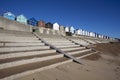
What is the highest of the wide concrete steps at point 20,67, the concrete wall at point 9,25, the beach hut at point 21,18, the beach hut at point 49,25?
the beach hut at point 21,18

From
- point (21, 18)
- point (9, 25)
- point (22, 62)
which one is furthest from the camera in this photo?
point (21, 18)

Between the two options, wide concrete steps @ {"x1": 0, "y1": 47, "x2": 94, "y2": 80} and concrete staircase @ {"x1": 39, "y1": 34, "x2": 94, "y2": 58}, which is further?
concrete staircase @ {"x1": 39, "y1": 34, "x2": 94, "y2": 58}

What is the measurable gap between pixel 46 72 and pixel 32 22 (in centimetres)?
Answer: 1536

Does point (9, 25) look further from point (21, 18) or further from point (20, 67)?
point (20, 67)

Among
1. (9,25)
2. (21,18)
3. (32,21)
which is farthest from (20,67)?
(32,21)

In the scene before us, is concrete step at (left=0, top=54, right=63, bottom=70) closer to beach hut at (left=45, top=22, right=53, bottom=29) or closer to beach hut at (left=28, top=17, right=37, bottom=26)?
beach hut at (left=28, top=17, right=37, bottom=26)

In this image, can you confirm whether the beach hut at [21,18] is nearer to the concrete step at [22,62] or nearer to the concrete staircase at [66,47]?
the concrete staircase at [66,47]

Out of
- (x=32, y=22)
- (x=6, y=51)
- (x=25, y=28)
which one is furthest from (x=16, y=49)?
(x=32, y=22)

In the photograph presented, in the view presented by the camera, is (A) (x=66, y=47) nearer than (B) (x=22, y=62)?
No

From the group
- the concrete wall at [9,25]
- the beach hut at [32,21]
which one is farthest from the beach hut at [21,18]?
the concrete wall at [9,25]

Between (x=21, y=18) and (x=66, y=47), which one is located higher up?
(x=21, y=18)

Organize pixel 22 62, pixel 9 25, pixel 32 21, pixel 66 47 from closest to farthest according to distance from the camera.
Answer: pixel 22 62
pixel 66 47
pixel 9 25
pixel 32 21

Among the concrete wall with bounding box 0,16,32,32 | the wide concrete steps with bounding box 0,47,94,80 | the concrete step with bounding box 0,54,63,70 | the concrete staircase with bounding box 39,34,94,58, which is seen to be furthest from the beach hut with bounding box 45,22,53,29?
the wide concrete steps with bounding box 0,47,94,80

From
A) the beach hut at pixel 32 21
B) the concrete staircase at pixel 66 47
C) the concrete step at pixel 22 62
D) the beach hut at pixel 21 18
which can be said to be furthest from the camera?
the beach hut at pixel 32 21
